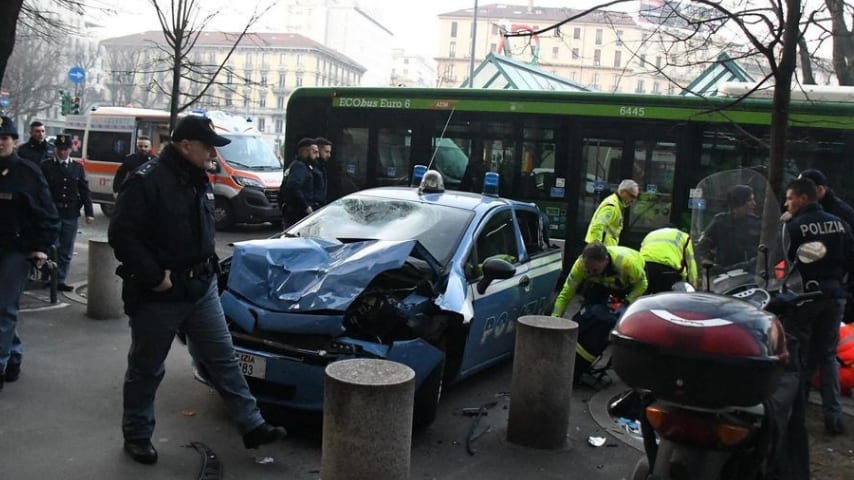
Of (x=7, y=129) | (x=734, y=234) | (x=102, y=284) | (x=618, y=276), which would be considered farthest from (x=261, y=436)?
(x=102, y=284)

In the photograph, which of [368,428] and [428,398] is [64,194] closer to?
[428,398]

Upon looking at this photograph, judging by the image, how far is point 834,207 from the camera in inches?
255

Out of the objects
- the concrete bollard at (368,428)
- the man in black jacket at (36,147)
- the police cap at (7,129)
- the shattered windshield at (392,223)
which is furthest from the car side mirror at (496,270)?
the man in black jacket at (36,147)

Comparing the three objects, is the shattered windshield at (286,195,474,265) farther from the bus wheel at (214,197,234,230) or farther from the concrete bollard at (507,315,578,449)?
the bus wheel at (214,197,234,230)

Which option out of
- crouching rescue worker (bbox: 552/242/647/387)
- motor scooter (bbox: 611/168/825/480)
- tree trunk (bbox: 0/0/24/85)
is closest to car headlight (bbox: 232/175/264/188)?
tree trunk (bbox: 0/0/24/85)

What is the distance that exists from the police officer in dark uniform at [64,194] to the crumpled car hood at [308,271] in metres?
4.62

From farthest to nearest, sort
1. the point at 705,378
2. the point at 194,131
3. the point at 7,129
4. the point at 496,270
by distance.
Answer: the point at 7,129
the point at 496,270
the point at 194,131
the point at 705,378

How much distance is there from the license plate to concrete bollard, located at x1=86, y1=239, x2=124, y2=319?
11.5 ft

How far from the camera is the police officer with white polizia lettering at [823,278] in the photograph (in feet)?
17.4

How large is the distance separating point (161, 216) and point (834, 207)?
5388 millimetres

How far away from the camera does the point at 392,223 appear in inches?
250

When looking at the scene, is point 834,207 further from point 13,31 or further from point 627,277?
point 13,31

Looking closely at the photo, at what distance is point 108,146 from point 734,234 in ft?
58.7

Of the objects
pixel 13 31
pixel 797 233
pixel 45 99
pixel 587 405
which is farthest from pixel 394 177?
pixel 45 99
